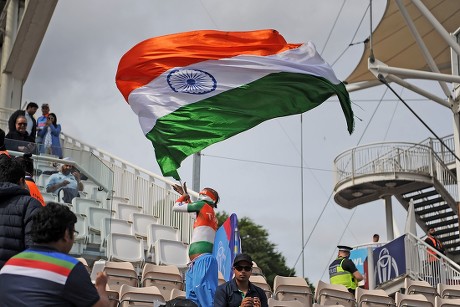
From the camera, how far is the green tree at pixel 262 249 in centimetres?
4866

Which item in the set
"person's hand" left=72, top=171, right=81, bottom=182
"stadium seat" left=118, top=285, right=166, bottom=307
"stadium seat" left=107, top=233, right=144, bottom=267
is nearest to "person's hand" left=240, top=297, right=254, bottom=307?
"stadium seat" left=118, top=285, right=166, bottom=307

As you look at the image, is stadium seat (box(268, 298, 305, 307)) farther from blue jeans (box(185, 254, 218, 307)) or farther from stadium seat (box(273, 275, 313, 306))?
stadium seat (box(273, 275, 313, 306))

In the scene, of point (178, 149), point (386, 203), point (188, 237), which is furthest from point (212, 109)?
point (386, 203)

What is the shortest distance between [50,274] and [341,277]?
10.9 metres

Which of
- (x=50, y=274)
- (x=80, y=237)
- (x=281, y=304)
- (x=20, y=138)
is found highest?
(x=20, y=138)

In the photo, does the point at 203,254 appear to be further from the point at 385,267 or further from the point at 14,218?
the point at 385,267

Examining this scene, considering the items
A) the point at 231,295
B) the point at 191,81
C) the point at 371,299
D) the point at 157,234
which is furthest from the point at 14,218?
the point at 157,234

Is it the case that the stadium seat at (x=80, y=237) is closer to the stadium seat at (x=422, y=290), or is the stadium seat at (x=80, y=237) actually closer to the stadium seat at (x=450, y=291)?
the stadium seat at (x=422, y=290)

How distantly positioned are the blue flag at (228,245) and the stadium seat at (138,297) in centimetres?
200

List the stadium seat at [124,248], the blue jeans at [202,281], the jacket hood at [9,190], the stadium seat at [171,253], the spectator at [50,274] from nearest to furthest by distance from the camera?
the spectator at [50,274], the jacket hood at [9,190], the blue jeans at [202,281], the stadium seat at [124,248], the stadium seat at [171,253]

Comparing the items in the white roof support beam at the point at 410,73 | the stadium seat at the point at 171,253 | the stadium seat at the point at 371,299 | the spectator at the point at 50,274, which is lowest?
the spectator at the point at 50,274

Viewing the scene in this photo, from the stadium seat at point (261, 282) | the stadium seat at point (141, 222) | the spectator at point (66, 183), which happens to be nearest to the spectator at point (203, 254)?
the stadium seat at point (261, 282)

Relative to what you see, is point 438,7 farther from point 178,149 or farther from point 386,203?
point 178,149

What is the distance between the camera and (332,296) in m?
15.1
